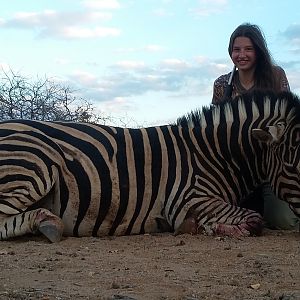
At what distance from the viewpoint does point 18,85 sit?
9.75 meters

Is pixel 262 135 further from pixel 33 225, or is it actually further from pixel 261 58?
pixel 33 225

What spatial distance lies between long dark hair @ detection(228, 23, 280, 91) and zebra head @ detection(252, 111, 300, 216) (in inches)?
33.2

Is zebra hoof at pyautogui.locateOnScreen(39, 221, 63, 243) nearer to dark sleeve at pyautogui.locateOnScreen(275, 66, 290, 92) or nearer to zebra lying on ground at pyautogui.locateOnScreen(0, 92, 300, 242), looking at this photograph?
zebra lying on ground at pyautogui.locateOnScreen(0, 92, 300, 242)

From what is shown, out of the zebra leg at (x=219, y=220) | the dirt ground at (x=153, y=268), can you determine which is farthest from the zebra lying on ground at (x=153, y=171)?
the dirt ground at (x=153, y=268)

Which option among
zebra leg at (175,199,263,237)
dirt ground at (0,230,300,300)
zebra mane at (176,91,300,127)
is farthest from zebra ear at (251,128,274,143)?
dirt ground at (0,230,300,300)

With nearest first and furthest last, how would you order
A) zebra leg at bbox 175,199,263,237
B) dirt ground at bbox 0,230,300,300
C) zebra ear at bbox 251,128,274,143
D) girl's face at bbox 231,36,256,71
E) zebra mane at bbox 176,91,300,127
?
1. dirt ground at bbox 0,230,300,300
2. zebra leg at bbox 175,199,263,237
3. zebra ear at bbox 251,128,274,143
4. zebra mane at bbox 176,91,300,127
5. girl's face at bbox 231,36,256,71

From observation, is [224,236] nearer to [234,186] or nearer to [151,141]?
[234,186]

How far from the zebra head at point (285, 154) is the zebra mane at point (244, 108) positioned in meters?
0.09

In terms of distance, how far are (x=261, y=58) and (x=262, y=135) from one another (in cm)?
116

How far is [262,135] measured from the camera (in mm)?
4516

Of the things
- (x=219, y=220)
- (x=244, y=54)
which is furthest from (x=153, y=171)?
(x=244, y=54)

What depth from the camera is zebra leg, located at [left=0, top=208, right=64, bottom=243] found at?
4.12 metres

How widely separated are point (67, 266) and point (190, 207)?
151 cm

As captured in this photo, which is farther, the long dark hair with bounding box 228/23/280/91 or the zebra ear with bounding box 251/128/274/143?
the long dark hair with bounding box 228/23/280/91
